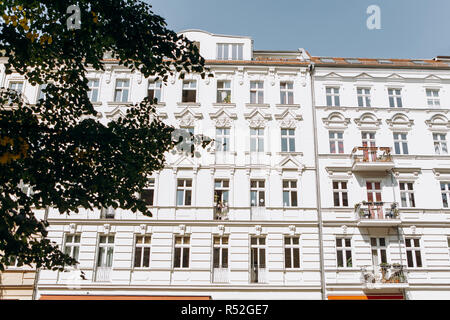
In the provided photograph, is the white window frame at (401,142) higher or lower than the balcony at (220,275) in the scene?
higher

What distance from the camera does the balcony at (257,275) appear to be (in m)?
18.1

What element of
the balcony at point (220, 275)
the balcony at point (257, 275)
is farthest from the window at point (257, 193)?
the balcony at point (220, 275)

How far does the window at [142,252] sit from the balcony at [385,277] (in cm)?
1075

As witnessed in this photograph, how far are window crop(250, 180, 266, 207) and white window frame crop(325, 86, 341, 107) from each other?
20.8 ft

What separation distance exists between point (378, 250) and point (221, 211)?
27.3 ft

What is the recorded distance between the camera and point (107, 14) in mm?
7285

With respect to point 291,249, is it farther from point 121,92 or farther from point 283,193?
point 121,92

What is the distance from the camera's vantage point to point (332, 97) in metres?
21.5

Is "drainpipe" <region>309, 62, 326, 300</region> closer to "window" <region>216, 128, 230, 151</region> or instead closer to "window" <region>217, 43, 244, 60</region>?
"window" <region>217, 43, 244, 60</region>

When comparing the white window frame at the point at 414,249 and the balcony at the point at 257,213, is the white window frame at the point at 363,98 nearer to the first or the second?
the white window frame at the point at 414,249

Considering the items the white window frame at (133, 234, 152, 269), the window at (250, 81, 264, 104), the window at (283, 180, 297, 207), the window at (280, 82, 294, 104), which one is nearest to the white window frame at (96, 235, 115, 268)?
the white window frame at (133, 234, 152, 269)

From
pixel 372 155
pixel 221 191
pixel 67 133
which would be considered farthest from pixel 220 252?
pixel 67 133
